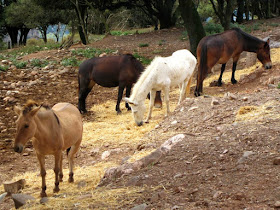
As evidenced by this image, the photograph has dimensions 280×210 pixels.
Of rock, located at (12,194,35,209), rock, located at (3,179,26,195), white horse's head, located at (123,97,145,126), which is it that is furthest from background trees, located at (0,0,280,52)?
rock, located at (12,194,35,209)

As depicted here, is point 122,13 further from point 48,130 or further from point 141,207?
point 141,207

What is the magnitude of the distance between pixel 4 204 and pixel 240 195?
3.30 meters

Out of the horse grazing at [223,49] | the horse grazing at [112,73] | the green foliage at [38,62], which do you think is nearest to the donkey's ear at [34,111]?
the horse grazing at [112,73]

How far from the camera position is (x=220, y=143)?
5809 mm

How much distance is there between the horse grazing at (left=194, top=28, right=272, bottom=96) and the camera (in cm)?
1255

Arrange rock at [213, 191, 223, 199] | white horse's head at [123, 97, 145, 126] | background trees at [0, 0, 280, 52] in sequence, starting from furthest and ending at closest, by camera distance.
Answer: background trees at [0, 0, 280, 52] < white horse's head at [123, 97, 145, 126] < rock at [213, 191, 223, 199]

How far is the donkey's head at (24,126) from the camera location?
17.0ft

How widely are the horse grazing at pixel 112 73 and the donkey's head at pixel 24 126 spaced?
6240 millimetres

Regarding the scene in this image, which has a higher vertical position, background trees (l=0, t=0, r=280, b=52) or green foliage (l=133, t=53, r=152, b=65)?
background trees (l=0, t=0, r=280, b=52)

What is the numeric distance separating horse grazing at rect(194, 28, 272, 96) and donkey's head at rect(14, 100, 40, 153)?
765 centimetres

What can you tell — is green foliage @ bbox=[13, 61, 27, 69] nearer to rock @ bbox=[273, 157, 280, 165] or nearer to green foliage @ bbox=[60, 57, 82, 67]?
green foliage @ bbox=[60, 57, 82, 67]

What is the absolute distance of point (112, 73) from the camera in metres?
11.7

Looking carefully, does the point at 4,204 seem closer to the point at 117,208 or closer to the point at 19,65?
the point at 117,208

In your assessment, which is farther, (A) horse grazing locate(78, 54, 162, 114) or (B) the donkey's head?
(A) horse grazing locate(78, 54, 162, 114)
